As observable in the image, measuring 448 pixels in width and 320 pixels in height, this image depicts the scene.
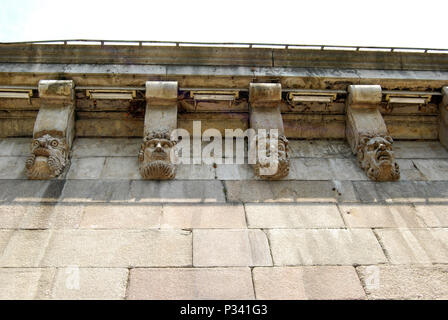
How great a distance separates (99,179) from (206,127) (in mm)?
1979

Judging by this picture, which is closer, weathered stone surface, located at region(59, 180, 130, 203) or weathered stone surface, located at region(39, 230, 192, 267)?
weathered stone surface, located at region(39, 230, 192, 267)

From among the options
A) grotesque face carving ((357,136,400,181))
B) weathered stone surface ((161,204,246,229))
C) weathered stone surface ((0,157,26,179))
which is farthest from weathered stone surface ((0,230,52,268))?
grotesque face carving ((357,136,400,181))

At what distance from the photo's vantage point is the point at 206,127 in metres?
6.36

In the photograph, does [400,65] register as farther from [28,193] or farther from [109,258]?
[28,193]

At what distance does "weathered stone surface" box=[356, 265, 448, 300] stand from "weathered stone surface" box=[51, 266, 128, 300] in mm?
2712

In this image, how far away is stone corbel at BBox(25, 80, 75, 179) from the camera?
5262 millimetres

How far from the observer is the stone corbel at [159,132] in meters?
5.30

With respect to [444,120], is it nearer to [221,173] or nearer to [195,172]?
[221,173]

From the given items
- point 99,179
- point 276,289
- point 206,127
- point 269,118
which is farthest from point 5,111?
point 276,289

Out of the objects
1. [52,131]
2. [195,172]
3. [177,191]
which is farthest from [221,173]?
[52,131]

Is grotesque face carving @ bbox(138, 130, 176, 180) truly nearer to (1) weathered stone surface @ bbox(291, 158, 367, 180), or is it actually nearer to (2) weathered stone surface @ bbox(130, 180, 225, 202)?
(2) weathered stone surface @ bbox(130, 180, 225, 202)

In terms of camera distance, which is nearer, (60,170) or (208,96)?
(60,170)

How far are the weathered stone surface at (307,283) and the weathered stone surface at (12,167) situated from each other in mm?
3674

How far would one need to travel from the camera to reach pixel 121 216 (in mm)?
4797
